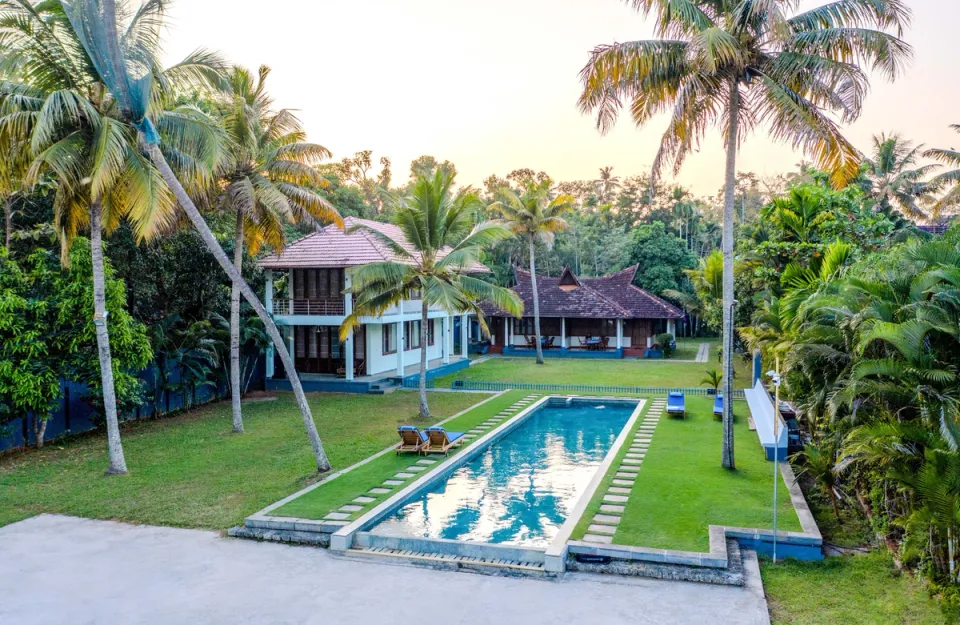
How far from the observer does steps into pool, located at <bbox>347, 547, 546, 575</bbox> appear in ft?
27.8

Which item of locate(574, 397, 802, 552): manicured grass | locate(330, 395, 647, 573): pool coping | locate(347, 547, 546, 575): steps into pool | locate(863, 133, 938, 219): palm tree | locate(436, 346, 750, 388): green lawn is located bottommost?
locate(347, 547, 546, 575): steps into pool

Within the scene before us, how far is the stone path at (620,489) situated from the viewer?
366 inches

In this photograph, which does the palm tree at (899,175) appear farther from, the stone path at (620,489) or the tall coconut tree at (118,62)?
the tall coconut tree at (118,62)

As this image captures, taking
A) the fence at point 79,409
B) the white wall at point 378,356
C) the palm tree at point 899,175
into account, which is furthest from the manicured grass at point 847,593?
the palm tree at point 899,175

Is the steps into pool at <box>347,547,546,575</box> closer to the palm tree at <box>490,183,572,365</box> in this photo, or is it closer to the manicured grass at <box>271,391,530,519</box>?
the manicured grass at <box>271,391,530,519</box>

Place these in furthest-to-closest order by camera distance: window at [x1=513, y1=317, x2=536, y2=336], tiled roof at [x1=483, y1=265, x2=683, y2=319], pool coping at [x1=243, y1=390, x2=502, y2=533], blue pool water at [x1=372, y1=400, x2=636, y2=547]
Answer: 1. window at [x1=513, y1=317, x2=536, y2=336]
2. tiled roof at [x1=483, y1=265, x2=683, y2=319]
3. blue pool water at [x1=372, y1=400, x2=636, y2=547]
4. pool coping at [x1=243, y1=390, x2=502, y2=533]

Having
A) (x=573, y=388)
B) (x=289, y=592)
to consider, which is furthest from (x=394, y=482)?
(x=573, y=388)

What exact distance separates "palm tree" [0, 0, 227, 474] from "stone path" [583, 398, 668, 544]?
343 inches

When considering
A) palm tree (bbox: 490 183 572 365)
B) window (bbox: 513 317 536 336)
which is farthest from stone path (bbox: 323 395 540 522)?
window (bbox: 513 317 536 336)

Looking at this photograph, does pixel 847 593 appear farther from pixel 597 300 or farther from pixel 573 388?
pixel 597 300

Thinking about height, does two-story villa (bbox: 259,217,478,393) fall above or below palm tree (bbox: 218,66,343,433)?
below

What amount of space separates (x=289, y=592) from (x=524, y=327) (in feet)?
95.2

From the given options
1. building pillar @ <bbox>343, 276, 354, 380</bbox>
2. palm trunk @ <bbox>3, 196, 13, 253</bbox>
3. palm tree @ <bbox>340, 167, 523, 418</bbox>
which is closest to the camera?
palm tree @ <bbox>340, 167, 523, 418</bbox>

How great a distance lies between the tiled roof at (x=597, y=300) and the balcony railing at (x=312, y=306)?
506 inches
